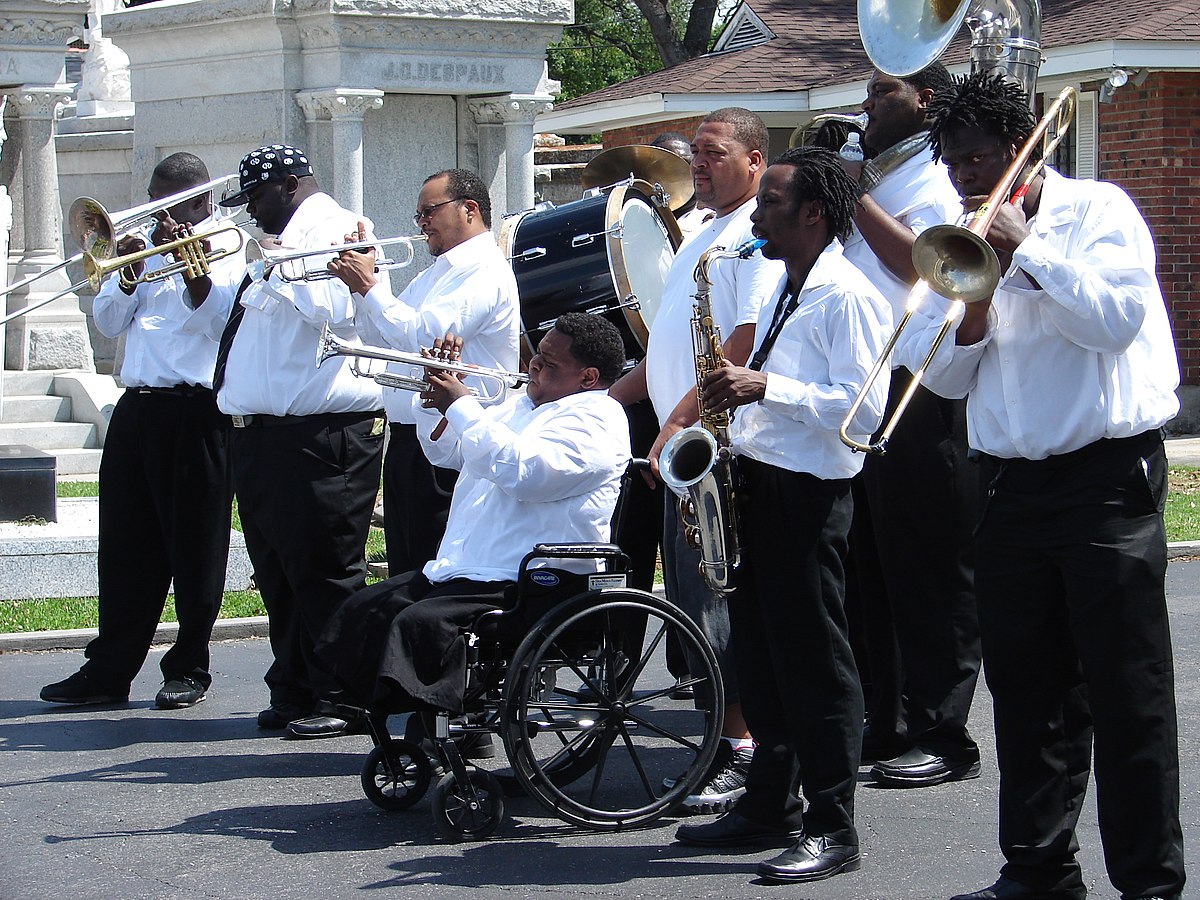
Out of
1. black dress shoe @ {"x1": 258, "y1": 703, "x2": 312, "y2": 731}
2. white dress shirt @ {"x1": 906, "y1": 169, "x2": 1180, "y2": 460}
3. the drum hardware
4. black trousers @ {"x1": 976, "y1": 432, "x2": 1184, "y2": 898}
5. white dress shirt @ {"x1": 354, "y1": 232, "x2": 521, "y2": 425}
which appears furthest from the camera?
the drum hardware

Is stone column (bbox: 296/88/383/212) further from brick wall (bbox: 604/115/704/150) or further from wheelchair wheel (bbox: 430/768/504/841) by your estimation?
brick wall (bbox: 604/115/704/150)

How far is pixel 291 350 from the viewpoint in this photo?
6.18 meters

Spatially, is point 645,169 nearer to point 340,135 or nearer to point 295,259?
point 295,259

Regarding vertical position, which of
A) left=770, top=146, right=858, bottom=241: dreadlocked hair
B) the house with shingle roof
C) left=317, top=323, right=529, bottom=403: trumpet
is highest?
the house with shingle roof

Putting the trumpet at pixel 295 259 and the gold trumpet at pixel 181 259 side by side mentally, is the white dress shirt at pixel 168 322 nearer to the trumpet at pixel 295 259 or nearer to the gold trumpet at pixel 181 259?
the gold trumpet at pixel 181 259

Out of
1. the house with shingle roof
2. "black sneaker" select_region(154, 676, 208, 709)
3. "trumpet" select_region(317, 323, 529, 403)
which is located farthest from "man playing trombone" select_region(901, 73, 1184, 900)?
the house with shingle roof

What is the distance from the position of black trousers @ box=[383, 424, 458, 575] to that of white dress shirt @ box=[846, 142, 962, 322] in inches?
66.2

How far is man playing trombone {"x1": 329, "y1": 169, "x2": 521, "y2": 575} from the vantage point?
5922 mm

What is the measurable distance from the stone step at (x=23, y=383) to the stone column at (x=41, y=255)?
0.23 m

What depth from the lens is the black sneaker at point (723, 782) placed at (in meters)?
5.19

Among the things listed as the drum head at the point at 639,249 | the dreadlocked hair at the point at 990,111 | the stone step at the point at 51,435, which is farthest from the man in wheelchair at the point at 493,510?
the stone step at the point at 51,435

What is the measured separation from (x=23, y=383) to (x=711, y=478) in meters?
9.86

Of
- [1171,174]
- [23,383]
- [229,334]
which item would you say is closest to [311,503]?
[229,334]

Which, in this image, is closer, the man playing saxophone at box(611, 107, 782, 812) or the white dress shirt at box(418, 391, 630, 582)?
the white dress shirt at box(418, 391, 630, 582)
